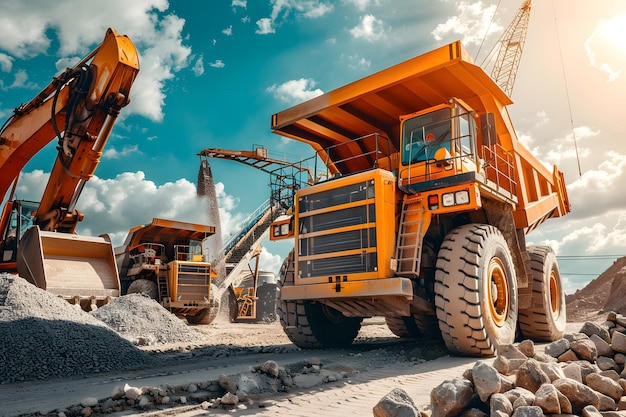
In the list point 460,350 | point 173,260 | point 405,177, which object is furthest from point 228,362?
point 173,260

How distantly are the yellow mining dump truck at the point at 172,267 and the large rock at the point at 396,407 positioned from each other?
12130mm

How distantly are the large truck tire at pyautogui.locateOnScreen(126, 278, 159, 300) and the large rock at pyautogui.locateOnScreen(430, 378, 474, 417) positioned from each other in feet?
41.3

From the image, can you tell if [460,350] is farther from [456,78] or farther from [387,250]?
[456,78]

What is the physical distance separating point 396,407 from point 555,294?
6984 mm

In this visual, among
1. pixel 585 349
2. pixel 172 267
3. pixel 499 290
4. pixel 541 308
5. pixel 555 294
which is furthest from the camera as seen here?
pixel 172 267

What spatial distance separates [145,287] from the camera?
1467 cm

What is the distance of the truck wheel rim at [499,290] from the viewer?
6446 millimetres

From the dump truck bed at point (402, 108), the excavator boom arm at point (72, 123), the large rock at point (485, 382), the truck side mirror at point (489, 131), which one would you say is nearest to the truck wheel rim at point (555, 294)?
the dump truck bed at point (402, 108)

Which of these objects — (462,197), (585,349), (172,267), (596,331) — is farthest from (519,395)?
(172,267)

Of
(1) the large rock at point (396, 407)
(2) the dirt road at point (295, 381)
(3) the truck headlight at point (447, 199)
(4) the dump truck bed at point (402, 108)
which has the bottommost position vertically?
(2) the dirt road at point (295, 381)

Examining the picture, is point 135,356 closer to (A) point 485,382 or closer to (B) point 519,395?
(A) point 485,382

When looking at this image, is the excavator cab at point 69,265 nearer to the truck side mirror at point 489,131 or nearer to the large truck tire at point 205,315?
the large truck tire at point 205,315

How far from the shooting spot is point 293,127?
828 cm

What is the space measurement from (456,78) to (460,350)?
3538 millimetres
